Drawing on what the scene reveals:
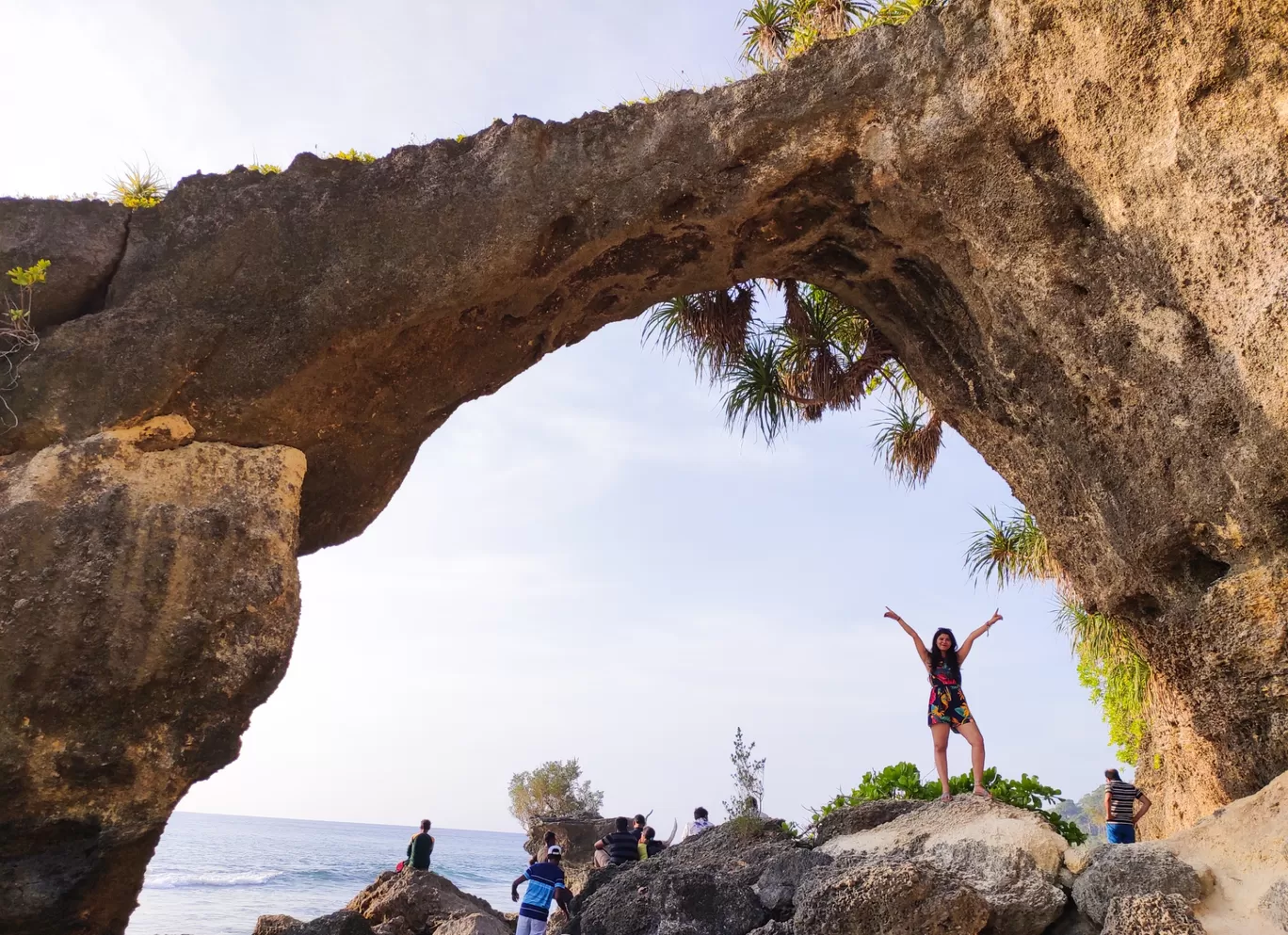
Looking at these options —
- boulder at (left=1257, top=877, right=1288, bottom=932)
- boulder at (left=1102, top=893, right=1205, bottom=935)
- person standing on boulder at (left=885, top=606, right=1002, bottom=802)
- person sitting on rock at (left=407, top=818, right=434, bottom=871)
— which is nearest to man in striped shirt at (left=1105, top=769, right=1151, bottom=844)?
person standing on boulder at (left=885, top=606, right=1002, bottom=802)

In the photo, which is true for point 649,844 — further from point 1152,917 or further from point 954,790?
point 1152,917

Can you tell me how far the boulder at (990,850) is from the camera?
5.32 metres

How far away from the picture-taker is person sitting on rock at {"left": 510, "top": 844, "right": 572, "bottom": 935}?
26.2 ft

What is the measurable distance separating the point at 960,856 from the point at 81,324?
23.2 ft

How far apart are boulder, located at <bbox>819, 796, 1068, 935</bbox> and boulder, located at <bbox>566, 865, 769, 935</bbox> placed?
2.66ft

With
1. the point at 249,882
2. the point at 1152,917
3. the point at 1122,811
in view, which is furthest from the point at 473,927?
the point at 249,882

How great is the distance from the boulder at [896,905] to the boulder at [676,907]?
3.19ft

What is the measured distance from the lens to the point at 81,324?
6.89 metres

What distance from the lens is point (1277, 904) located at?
457cm

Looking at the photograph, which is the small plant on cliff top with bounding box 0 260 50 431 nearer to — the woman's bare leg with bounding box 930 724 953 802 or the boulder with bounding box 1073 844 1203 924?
the woman's bare leg with bounding box 930 724 953 802

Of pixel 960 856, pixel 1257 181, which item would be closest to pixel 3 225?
pixel 960 856

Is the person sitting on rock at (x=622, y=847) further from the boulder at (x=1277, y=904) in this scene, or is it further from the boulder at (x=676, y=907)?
the boulder at (x=1277, y=904)

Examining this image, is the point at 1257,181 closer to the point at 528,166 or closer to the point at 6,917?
the point at 528,166

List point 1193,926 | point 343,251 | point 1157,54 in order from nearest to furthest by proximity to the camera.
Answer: point 1193,926
point 1157,54
point 343,251
